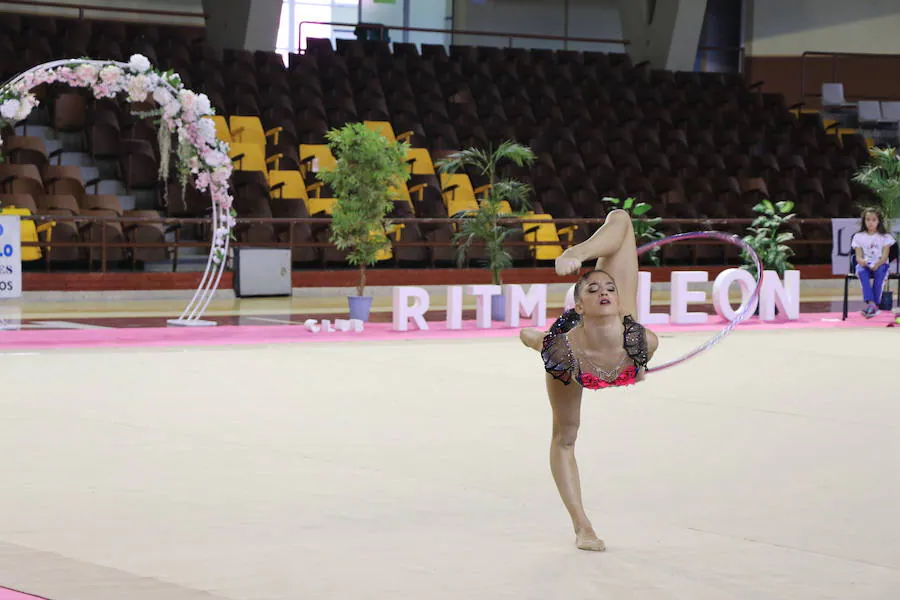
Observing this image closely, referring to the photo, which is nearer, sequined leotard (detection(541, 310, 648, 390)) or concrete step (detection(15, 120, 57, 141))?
sequined leotard (detection(541, 310, 648, 390))

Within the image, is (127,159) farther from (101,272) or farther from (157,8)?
(157,8)

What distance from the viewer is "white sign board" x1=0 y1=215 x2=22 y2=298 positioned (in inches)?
547

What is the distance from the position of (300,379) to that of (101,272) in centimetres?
856

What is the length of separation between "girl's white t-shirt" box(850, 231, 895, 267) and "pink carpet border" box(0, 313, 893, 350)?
113 centimetres

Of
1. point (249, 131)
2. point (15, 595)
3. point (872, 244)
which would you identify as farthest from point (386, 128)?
point (15, 595)

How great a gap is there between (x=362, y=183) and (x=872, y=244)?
601cm

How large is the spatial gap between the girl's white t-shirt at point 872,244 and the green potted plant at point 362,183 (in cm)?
540

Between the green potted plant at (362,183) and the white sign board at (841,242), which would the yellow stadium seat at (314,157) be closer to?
the green potted plant at (362,183)

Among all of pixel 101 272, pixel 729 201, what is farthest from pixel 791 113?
pixel 101 272

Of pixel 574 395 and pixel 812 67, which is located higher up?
pixel 812 67

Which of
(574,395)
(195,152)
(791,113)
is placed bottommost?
(574,395)

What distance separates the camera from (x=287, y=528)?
17.4 ft

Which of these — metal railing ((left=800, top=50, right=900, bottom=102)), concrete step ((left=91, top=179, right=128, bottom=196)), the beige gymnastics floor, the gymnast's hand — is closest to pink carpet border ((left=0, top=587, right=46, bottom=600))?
the beige gymnastics floor

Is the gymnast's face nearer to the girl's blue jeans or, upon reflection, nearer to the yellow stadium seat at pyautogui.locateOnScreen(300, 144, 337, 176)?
the girl's blue jeans
